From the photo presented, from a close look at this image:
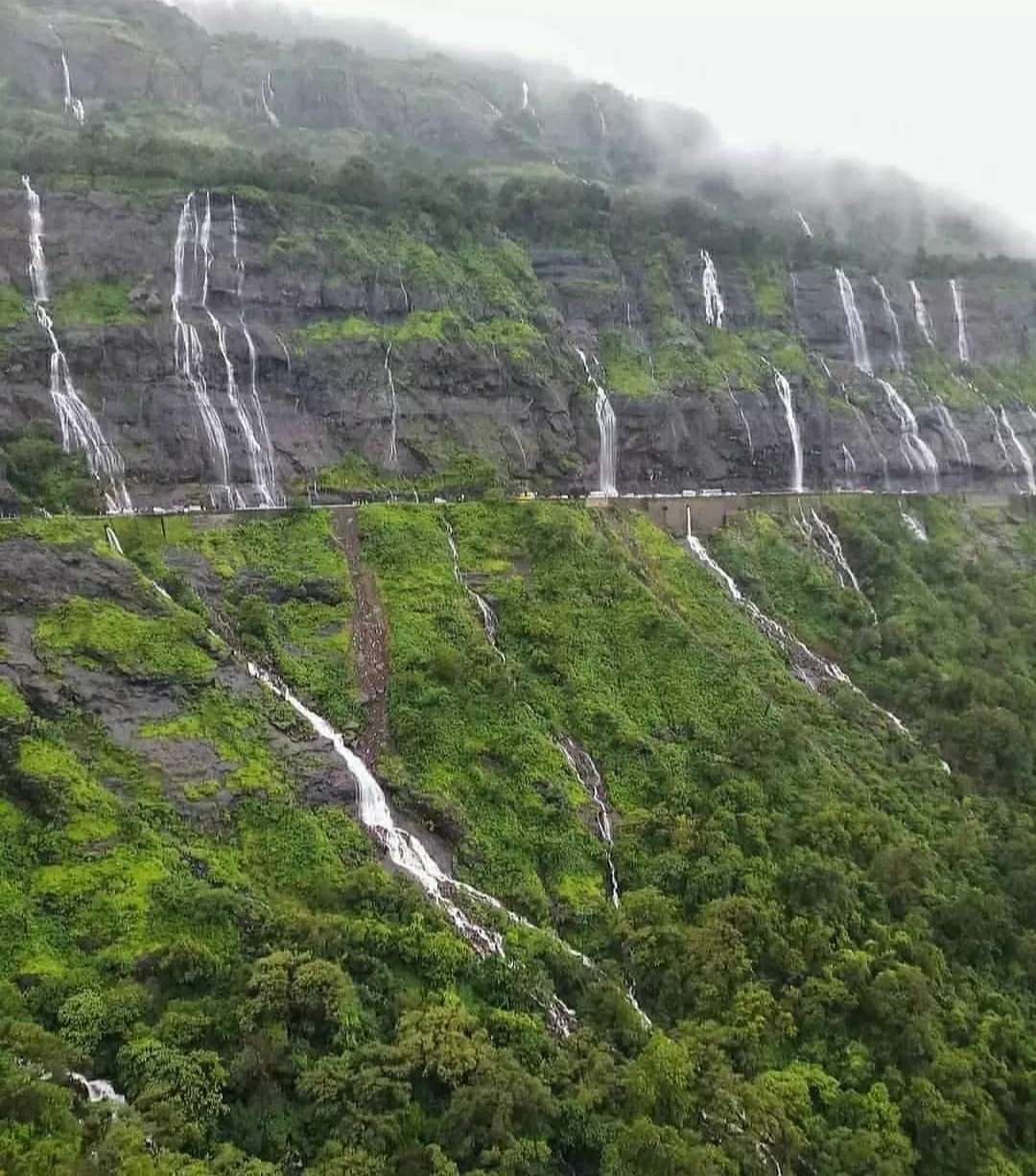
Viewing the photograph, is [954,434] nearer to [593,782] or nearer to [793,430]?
[793,430]

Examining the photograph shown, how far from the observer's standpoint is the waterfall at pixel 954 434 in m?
51.8

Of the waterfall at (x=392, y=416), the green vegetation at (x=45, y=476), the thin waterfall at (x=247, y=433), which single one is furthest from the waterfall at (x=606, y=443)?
the green vegetation at (x=45, y=476)

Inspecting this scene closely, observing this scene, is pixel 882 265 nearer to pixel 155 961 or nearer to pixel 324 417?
pixel 324 417

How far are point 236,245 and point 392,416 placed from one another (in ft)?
35.9

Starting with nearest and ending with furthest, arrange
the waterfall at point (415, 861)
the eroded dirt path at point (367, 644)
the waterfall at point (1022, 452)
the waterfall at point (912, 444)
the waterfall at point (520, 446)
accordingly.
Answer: the waterfall at point (415, 861) < the eroded dirt path at point (367, 644) < the waterfall at point (520, 446) < the waterfall at point (912, 444) < the waterfall at point (1022, 452)

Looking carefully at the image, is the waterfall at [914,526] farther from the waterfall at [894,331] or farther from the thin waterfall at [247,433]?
the thin waterfall at [247,433]

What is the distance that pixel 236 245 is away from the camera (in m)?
42.0

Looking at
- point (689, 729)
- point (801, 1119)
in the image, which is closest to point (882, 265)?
point (689, 729)

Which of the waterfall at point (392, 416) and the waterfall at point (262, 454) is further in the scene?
the waterfall at point (392, 416)

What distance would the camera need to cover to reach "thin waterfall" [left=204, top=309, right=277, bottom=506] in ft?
119

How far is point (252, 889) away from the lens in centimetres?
2009

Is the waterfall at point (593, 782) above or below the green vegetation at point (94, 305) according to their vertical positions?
below

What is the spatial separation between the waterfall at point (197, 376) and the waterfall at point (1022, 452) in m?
42.3

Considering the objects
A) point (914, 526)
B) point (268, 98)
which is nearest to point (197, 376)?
point (914, 526)
